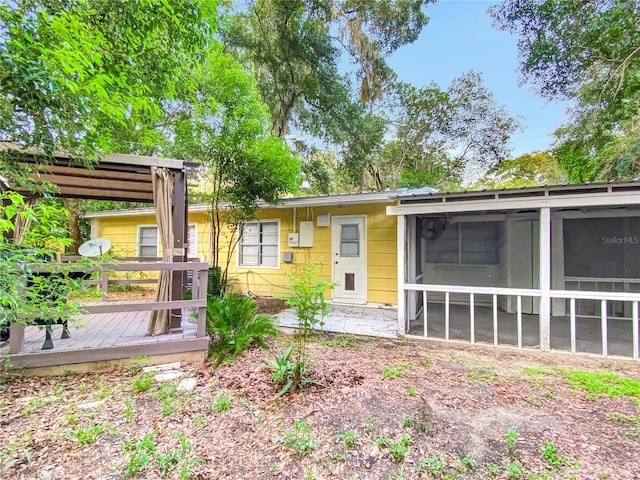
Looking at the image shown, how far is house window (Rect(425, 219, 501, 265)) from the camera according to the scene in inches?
258

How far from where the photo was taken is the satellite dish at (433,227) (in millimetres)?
6602

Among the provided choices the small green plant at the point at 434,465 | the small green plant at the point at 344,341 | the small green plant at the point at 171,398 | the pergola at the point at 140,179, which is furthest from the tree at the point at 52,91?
the small green plant at the point at 344,341

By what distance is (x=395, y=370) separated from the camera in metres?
3.18

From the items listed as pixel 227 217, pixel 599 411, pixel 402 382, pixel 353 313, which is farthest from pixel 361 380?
pixel 227 217

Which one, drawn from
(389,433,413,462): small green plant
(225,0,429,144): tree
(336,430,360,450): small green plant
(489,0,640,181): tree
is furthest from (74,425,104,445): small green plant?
(489,0,640,181): tree

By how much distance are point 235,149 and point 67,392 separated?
4093mm

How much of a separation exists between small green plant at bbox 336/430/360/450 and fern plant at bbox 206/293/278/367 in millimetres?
1748

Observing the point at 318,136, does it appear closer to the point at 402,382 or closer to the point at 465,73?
the point at 465,73

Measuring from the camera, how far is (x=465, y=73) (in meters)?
12.0

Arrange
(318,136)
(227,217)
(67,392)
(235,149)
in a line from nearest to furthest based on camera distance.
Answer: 1. (67,392)
2. (235,149)
3. (227,217)
4. (318,136)

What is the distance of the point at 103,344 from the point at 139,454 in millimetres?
1746

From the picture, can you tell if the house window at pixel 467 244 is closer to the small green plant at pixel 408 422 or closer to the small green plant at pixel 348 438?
the small green plant at pixel 408 422

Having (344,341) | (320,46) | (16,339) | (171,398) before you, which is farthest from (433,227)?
(320,46)

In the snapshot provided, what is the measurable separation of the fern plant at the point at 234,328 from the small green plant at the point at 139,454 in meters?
1.35
